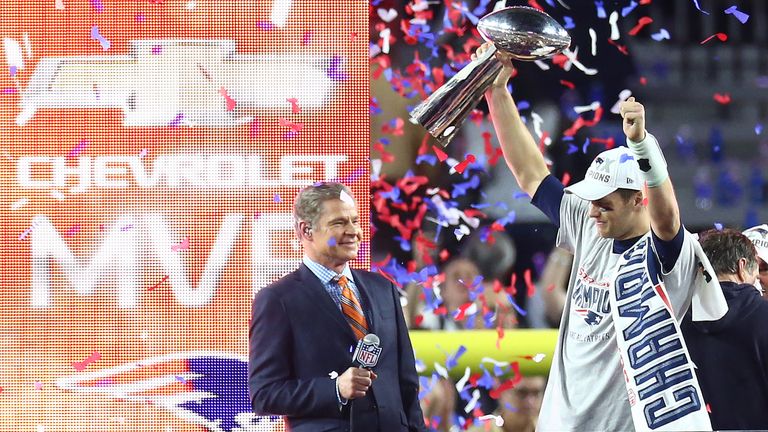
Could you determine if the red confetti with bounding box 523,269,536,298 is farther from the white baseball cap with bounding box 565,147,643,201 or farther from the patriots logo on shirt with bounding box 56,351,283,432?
the white baseball cap with bounding box 565,147,643,201

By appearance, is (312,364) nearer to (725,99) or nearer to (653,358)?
(653,358)

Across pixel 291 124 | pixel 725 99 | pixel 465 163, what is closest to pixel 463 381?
pixel 465 163

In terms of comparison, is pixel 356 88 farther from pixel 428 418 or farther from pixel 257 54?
pixel 428 418

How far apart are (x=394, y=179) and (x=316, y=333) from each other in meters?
2.72

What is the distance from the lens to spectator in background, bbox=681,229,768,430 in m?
3.53

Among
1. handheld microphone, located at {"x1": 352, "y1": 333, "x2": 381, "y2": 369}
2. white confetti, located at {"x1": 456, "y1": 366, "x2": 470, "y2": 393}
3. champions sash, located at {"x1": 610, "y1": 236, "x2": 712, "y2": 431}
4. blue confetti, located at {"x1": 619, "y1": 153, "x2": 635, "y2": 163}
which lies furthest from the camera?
white confetti, located at {"x1": 456, "y1": 366, "x2": 470, "y2": 393}

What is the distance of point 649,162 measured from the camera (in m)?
3.24

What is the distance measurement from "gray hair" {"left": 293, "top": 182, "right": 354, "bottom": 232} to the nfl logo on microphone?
1.58ft

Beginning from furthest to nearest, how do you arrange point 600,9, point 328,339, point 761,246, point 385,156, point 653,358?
1. point 385,156
2. point 600,9
3. point 761,246
4. point 328,339
5. point 653,358

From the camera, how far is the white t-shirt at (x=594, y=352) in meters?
3.32

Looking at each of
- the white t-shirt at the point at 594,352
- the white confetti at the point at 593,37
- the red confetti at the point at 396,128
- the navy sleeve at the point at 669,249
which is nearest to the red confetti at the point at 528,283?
the red confetti at the point at 396,128

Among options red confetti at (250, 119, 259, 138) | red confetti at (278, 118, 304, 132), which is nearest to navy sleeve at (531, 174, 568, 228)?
red confetti at (278, 118, 304, 132)

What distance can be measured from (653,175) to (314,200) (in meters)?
0.96

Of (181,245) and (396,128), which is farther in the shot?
(396,128)
